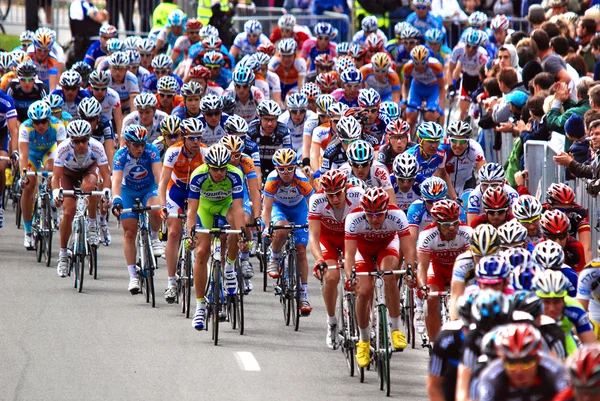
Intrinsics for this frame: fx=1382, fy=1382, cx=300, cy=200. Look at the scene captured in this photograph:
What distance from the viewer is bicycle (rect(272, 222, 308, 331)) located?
13906mm

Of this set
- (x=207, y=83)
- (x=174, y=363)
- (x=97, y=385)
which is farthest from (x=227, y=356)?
(x=207, y=83)

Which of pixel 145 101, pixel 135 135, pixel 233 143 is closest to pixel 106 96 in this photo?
pixel 145 101

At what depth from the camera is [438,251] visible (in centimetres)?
1164

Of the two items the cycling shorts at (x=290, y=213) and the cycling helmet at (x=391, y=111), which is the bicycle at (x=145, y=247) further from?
the cycling helmet at (x=391, y=111)

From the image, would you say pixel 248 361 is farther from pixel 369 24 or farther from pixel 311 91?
pixel 369 24

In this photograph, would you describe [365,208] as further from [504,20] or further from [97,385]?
[504,20]

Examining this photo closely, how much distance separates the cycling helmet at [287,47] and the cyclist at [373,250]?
11.3 metres

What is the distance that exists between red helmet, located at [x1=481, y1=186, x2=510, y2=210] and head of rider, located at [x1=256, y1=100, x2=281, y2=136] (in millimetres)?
5515

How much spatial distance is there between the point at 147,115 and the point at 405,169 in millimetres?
5097

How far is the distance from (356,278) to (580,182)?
2727 millimetres

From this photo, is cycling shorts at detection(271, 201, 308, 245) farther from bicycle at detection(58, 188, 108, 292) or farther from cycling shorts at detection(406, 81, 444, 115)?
cycling shorts at detection(406, 81, 444, 115)

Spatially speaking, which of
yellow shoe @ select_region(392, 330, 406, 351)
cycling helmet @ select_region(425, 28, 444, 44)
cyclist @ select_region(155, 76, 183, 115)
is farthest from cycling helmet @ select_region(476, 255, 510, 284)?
cycling helmet @ select_region(425, 28, 444, 44)

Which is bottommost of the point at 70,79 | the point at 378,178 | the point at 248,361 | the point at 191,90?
the point at 248,361

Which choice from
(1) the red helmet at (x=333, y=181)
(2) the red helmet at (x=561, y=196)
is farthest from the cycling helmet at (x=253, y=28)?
(2) the red helmet at (x=561, y=196)
